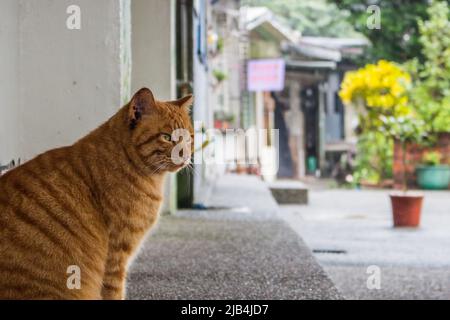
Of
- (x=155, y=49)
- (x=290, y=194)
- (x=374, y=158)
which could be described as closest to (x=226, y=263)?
(x=155, y=49)

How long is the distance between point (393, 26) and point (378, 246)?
9.23 meters

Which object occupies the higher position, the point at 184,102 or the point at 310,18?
the point at 310,18

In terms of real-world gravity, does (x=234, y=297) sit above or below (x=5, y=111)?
Answer: below

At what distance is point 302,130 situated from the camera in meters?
16.0

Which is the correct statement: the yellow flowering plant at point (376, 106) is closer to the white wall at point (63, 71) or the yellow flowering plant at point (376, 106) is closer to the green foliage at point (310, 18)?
the green foliage at point (310, 18)

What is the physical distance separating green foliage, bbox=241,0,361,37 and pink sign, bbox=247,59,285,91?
3.06 metres

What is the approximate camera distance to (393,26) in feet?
44.0

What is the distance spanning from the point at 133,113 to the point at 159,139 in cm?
10

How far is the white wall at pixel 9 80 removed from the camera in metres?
2.24

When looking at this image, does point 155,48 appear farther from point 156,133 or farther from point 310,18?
point 310,18
